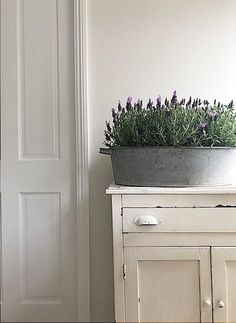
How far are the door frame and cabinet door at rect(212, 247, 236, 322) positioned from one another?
0.67 meters

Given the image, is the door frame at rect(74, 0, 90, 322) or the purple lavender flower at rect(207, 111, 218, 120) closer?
the purple lavender flower at rect(207, 111, 218, 120)

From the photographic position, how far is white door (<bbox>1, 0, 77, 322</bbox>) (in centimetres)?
194

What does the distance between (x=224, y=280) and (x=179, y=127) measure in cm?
62

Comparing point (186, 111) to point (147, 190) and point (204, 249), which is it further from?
point (204, 249)

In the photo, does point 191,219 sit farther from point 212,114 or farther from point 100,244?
point 100,244

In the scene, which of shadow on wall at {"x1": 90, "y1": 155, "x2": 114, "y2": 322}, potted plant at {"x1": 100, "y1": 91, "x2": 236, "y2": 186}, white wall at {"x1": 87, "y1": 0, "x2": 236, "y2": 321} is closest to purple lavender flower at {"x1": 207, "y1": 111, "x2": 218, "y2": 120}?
potted plant at {"x1": 100, "y1": 91, "x2": 236, "y2": 186}

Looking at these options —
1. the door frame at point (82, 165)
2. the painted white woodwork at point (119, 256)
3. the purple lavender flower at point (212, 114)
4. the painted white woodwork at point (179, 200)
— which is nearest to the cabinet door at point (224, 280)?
the painted white woodwork at point (179, 200)

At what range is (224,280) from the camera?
1.50m

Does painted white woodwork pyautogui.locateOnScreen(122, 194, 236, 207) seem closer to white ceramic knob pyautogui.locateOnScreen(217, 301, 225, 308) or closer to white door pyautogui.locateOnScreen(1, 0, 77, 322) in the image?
white ceramic knob pyautogui.locateOnScreen(217, 301, 225, 308)

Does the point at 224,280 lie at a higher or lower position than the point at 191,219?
lower

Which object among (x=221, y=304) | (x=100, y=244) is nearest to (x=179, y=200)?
(x=221, y=304)

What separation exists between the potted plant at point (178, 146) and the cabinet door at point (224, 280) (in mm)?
277

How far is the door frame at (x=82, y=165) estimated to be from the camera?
1915mm

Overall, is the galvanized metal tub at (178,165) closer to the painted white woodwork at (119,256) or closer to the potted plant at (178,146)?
Result: the potted plant at (178,146)
